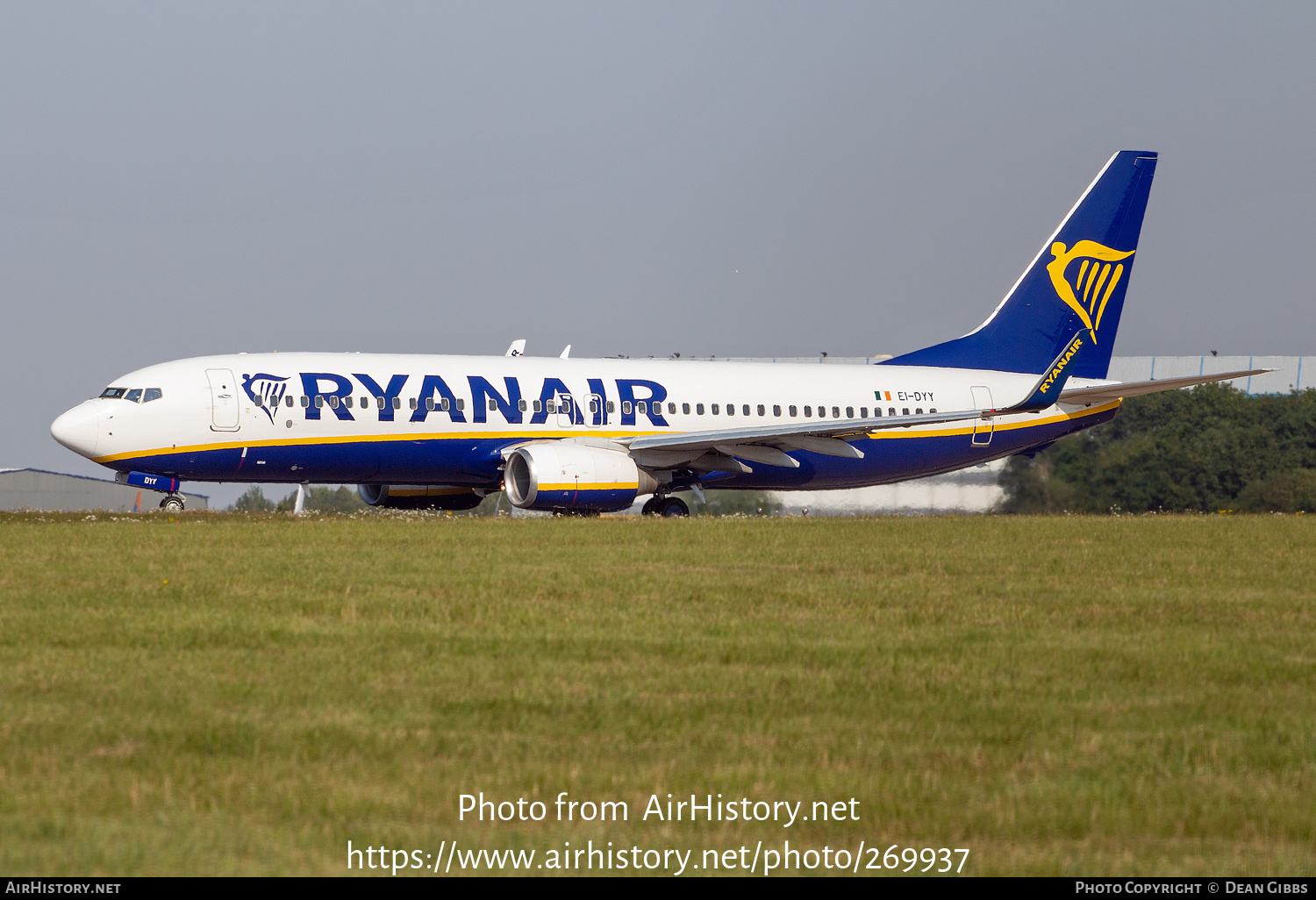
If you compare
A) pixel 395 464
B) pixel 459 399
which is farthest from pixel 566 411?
pixel 395 464

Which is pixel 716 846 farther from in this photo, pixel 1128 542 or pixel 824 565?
pixel 1128 542

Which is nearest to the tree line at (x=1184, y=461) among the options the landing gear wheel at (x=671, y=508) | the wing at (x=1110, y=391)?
the wing at (x=1110, y=391)

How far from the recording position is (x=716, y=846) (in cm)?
547

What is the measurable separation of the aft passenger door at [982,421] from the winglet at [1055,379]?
135 centimetres

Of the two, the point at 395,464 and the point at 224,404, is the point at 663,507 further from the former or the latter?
the point at 224,404

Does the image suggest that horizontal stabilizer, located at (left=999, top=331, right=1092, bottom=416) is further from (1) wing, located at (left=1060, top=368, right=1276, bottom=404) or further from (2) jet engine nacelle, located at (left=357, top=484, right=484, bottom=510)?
(2) jet engine nacelle, located at (left=357, top=484, right=484, bottom=510)

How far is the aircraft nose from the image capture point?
26.4 meters

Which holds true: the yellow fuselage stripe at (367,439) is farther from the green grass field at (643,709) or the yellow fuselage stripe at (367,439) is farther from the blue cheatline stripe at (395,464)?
the green grass field at (643,709)

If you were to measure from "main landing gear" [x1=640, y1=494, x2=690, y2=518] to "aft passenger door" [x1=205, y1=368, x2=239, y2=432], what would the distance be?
849 cm

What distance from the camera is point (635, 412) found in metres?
30.5

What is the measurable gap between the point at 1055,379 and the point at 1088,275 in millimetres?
5590

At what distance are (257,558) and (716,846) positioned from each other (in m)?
10.3

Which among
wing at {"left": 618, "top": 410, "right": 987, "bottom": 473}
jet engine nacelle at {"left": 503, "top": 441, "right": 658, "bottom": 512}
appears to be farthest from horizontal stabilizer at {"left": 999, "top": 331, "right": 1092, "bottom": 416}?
jet engine nacelle at {"left": 503, "top": 441, "right": 658, "bottom": 512}

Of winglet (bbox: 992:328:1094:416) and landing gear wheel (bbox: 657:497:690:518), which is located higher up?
winglet (bbox: 992:328:1094:416)
